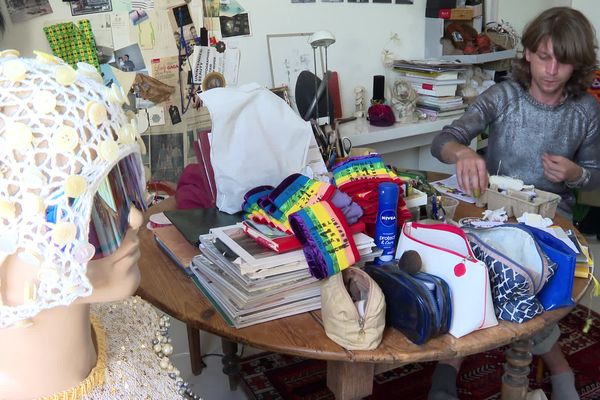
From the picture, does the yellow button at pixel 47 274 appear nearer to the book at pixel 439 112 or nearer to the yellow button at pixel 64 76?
the yellow button at pixel 64 76

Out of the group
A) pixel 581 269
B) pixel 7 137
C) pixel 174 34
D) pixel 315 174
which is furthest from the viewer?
pixel 174 34

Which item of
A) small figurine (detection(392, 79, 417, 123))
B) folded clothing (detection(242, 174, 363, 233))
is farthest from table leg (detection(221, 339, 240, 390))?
small figurine (detection(392, 79, 417, 123))

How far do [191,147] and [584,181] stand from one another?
5.01 ft

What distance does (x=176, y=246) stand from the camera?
1.31 metres

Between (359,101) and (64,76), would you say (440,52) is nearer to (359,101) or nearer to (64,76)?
(359,101)

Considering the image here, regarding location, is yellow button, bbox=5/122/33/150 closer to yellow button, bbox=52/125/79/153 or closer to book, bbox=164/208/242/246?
yellow button, bbox=52/125/79/153

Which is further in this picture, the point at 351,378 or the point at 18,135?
the point at 351,378

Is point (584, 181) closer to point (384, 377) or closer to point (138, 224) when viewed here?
point (384, 377)

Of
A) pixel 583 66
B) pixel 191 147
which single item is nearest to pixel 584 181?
pixel 583 66

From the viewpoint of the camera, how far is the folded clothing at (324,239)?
1.04 m

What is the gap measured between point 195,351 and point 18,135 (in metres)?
1.50

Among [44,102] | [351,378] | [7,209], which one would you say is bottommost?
[351,378]

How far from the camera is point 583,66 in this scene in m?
1.88

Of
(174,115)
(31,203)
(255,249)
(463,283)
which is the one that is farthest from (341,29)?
(31,203)
